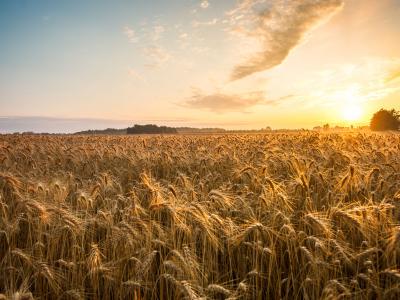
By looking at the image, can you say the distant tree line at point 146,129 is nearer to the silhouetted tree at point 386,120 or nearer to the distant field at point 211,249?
the silhouetted tree at point 386,120

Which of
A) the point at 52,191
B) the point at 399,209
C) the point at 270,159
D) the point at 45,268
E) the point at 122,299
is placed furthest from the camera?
the point at 270,159

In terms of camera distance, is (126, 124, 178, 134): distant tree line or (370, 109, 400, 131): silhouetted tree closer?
(370, 109, 400, 131): silhouetted tree

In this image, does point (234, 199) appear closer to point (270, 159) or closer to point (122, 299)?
point (122, 299)

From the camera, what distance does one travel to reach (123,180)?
8.27 metres

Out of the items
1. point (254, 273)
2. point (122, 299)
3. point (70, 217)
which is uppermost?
point (70, 217)

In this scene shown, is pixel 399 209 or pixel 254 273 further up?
pixel 399 209

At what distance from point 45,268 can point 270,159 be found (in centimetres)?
600

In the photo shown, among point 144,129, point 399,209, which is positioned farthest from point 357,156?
point 144,129

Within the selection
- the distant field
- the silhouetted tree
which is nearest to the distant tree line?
the silhouetted tree

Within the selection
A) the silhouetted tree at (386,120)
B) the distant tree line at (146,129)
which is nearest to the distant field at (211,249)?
the silhouetted tree at (386,120)

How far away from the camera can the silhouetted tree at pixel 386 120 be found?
50250 mm

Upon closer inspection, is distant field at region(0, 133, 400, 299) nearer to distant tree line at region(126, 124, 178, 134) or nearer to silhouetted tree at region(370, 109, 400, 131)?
silhouetted tree at region(370, 109, 400, 131)

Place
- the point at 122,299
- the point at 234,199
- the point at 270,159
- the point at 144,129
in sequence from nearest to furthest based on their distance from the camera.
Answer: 1. the point at 122,299
2. the point at 234,199
3. the point at 270,159
4. the point at 144,129

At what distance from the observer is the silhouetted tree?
165 ft
